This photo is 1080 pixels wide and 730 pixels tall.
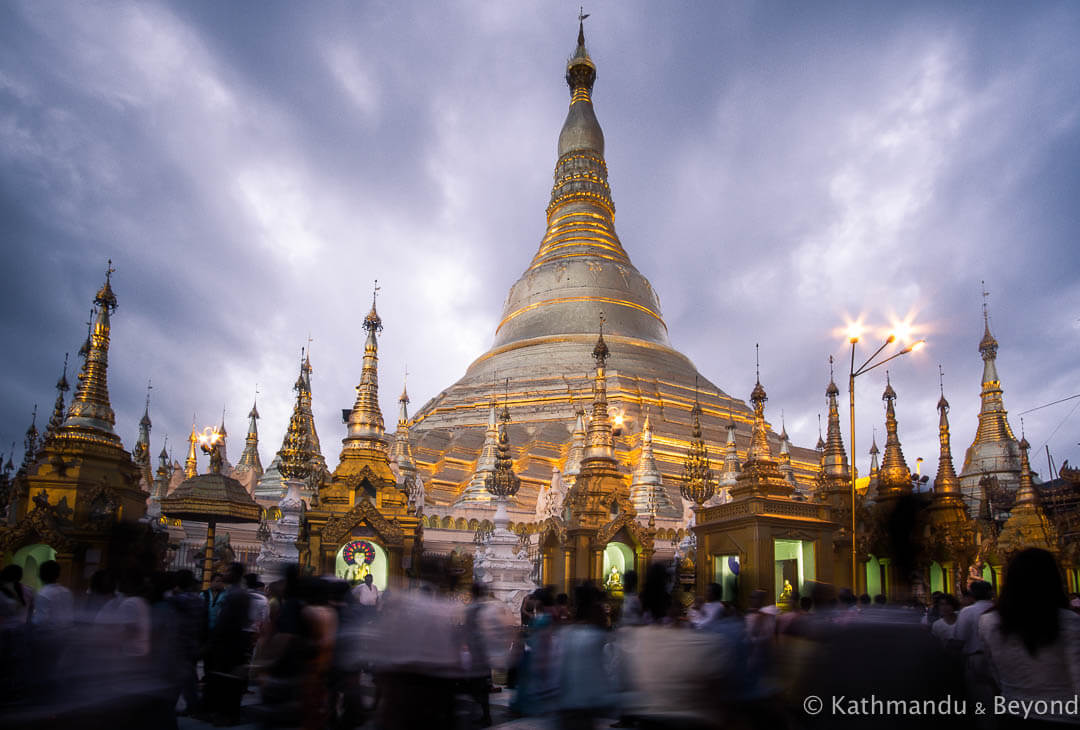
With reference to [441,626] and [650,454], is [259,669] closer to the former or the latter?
[441,626]

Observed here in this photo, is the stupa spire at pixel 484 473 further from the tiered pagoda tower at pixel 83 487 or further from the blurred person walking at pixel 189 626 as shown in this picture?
the blurred person walking at pixel 189 626

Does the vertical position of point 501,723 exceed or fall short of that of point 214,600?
it falls short

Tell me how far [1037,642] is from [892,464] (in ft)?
79.6

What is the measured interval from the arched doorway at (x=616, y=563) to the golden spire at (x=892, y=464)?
34.9ft

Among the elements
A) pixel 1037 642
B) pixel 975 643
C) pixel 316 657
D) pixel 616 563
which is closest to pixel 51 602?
pixel 316 657

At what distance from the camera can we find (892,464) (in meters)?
25.7

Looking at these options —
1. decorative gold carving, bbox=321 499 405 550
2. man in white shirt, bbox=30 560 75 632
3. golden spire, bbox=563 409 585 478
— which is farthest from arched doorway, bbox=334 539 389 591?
man in white shirt, bbox=30 560 75 632

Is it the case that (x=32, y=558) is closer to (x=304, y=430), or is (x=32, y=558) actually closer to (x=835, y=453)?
(x=304, y=430)

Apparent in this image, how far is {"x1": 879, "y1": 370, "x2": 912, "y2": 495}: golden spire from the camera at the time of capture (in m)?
25.0

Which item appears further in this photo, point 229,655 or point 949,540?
point 949,540

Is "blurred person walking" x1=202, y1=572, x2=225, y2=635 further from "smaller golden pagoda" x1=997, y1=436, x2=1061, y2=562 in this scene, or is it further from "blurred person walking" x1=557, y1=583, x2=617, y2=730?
"smaller golden pagoda" x1=997, y1=436, x2=1061, y2=562

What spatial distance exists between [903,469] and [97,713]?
85.9 feet

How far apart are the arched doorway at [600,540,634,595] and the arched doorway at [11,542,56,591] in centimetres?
1262

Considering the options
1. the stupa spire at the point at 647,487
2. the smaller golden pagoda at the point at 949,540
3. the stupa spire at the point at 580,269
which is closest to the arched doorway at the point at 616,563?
the stupa spire at the point at 647,487
